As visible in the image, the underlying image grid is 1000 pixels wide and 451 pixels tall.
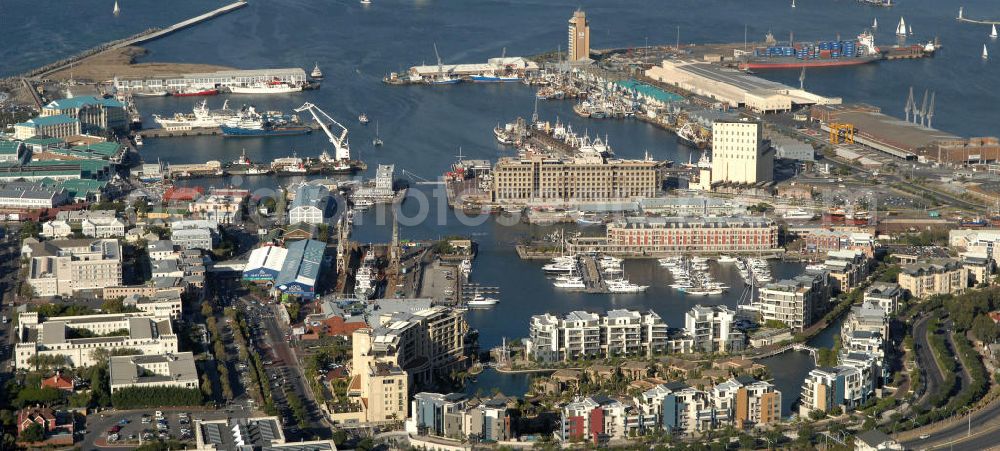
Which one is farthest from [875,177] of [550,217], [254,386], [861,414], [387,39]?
[387,39]

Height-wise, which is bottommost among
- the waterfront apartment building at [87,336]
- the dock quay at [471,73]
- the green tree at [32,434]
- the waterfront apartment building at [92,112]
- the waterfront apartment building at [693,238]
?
the green tree at [32,434]

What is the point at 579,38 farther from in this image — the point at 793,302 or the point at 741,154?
the point at 793,302

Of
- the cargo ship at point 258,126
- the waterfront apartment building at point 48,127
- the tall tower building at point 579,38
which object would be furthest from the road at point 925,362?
the tall tower building at point 579,38

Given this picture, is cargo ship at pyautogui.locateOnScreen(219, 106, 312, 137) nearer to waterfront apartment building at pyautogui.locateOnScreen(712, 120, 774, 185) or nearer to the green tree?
waterfront apartment building at pyautogui.locateOnScreen(712, 120, 774, 185)

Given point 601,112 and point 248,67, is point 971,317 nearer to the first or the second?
point 601,112

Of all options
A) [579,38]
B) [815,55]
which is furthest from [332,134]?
[815,55]

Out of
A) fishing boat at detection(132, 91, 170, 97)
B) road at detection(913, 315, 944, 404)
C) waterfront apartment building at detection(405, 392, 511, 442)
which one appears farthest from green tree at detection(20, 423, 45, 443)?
fishing boat at detection(132, 91, 170, 97)

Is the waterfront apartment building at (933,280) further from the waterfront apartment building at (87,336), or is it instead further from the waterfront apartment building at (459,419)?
the waterfront apartment building at (87,336)
